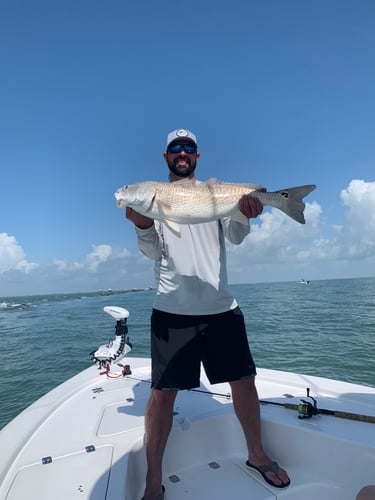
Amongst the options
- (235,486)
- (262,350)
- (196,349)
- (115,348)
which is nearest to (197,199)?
(196,349)

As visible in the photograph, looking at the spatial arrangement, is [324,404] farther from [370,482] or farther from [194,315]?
[194,315]

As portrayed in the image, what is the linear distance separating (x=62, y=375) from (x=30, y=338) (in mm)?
9894

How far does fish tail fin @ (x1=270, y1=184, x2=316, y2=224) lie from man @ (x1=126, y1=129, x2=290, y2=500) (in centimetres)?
24

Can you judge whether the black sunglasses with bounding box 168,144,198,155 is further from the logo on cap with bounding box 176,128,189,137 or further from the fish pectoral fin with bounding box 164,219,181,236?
the fish pectoral fin with bounding box 164,219,181,236

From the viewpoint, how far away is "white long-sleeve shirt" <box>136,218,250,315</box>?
2803 millimetres

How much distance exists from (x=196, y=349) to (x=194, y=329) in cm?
19

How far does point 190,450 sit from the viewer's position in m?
3.28

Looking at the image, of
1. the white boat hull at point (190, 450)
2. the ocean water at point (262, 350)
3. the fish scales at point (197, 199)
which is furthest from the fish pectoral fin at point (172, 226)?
the ocean water at point (262, 350)

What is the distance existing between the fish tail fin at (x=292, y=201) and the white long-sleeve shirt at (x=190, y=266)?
359 millimetres

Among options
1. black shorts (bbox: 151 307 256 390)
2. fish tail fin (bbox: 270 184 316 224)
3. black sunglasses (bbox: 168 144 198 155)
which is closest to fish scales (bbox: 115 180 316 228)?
fish tail fin (bbox: 270 184 316 224)

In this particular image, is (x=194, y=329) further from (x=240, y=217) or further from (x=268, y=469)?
(x=268, y=469)

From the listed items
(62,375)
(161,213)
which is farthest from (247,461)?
(62,375)

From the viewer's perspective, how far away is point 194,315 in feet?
9.27

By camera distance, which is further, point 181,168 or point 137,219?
point 181,168
